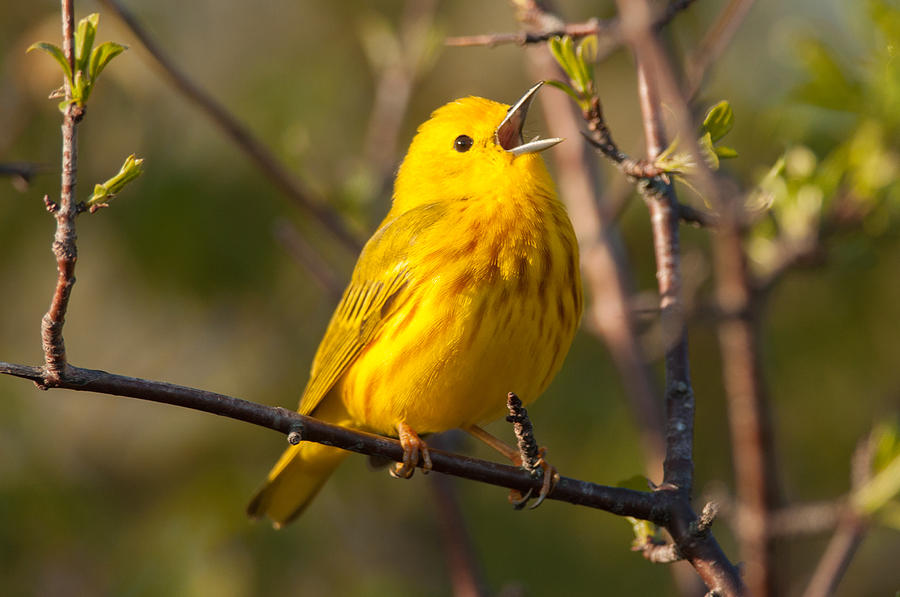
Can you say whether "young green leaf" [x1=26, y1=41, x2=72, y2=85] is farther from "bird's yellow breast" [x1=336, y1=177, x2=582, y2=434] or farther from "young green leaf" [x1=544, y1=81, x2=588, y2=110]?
"bird's yellow breast" [x1=336, y1=177, x2=582, y2=434]

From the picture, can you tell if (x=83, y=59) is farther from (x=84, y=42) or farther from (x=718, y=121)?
(x=718, y=121)

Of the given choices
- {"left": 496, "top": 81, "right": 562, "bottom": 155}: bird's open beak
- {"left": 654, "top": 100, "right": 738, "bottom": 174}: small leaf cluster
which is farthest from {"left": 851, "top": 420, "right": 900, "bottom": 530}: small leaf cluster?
{"left": 496, "top": 81, "right": 562, "bottom": 155}: bird's open beak

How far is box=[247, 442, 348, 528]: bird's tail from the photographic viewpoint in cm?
377

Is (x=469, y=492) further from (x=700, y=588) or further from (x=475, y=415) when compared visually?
(x=475, y=415)

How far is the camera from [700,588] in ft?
13.0

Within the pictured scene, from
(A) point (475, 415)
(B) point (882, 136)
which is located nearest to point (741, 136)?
(B) point (882, 136)

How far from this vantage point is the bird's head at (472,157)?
132 inches

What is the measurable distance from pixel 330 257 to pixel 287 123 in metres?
0.89

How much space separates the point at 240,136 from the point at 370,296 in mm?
811

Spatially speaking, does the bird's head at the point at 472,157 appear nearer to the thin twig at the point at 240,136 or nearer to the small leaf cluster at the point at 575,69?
the thin twig at the point at 240,136

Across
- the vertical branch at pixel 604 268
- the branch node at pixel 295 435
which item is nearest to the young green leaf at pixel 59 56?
the branch node at pixel 295 435

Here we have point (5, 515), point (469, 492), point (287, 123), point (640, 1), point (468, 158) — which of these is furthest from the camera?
point (469, 492)

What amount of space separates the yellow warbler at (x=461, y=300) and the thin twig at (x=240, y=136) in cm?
45

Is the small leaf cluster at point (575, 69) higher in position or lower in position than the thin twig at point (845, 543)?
higher
